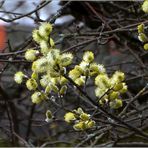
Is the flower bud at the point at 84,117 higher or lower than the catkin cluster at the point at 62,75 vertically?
lower

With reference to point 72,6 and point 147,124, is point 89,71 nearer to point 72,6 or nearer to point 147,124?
point 147,124

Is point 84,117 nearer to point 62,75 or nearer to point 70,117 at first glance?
point 70,117

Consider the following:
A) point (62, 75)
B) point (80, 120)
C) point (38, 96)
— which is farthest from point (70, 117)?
point (62, 75)

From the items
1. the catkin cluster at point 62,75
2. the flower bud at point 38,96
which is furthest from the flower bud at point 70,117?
the flower bud at point 38,96

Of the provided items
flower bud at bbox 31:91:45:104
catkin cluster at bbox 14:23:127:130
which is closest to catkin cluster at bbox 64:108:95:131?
catkin cluster at bbox 14:23:127:130

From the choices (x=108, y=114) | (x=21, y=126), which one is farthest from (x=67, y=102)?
(x=108, y=114)

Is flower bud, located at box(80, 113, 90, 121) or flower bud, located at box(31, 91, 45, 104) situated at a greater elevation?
flower bud, located at box(31, 91, 45, 104)

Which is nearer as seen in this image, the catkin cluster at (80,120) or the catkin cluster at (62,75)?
the catkin cluster at (62,75)

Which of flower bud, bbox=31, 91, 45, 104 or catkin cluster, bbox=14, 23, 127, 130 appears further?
flower bud, bbox=31, 91, 45, 104

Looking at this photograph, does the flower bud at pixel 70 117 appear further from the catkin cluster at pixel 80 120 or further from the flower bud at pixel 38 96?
the flower bud at pixel 38 96

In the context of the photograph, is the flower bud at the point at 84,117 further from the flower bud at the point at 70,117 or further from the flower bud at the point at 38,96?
the flower bud at the point at 38,96

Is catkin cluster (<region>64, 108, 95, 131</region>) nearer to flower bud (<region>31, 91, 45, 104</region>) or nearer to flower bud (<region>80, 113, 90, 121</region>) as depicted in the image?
flower bud (<region>80, 113, 90, 121</region>)

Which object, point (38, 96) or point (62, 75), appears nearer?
point (62, 75)

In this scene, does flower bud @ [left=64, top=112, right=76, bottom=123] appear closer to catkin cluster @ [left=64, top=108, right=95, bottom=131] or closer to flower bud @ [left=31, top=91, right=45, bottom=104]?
catkin cluster @ [left=64, top=108, right=95, bottom=131]
